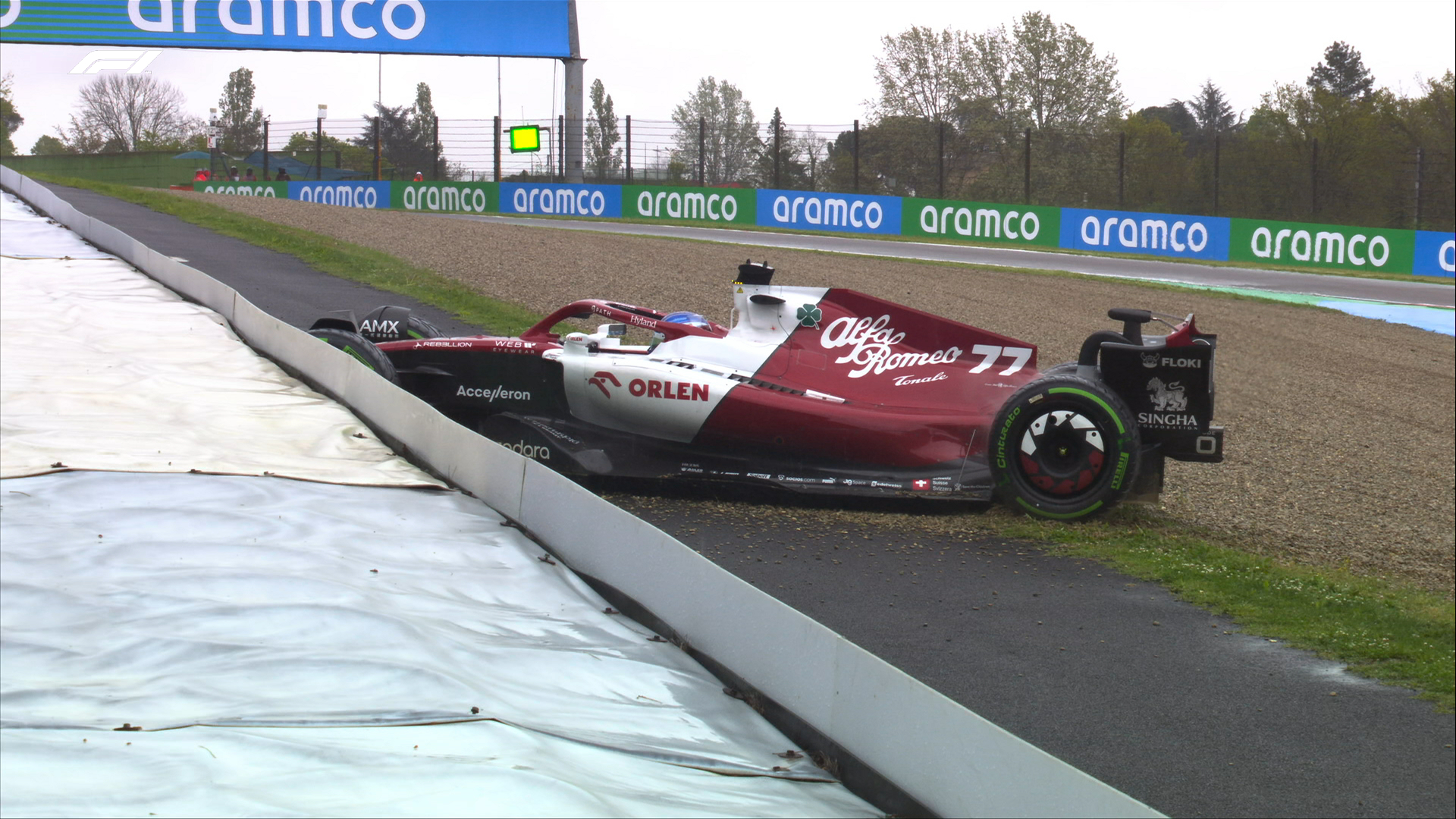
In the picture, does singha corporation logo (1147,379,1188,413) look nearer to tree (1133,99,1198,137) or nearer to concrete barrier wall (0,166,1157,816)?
concrete barrier wall (0,166,1157,816)

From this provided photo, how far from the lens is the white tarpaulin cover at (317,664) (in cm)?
266

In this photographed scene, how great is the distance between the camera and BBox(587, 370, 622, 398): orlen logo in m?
6.96

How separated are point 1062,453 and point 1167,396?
65cm

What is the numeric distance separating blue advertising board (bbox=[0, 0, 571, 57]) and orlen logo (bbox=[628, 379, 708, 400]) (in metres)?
26.6

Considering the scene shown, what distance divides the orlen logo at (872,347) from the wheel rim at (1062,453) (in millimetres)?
685

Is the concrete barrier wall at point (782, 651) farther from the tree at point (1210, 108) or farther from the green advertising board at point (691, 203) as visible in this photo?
the tree at point (1210, 108)

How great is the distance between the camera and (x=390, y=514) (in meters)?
5.11

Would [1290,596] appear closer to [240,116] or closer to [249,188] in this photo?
[249,188]

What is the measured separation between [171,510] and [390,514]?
2.79 feet

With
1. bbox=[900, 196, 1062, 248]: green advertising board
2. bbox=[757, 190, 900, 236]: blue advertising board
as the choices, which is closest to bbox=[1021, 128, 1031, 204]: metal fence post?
bbox=[900, 196, 1062, 248]: green advertising board

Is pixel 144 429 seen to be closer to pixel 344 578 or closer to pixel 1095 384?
pixel 344 578

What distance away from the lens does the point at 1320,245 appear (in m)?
24.8

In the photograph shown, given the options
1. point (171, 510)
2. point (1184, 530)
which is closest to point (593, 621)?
point (171, 510)

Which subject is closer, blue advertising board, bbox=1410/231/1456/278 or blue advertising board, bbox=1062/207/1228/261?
blue advertising board, bbox=1410/231/1456/278
